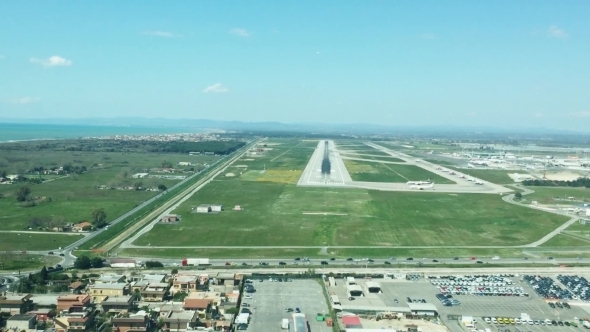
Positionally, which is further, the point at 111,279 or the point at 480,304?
the point at 111,279

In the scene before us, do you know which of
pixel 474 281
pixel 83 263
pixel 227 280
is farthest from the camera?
pixel 83 263

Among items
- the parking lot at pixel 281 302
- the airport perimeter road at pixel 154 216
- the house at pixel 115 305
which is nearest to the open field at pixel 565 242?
the parking lot at pixel 281 302

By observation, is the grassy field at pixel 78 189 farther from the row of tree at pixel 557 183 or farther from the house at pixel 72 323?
the row of tree at pixel 557 183

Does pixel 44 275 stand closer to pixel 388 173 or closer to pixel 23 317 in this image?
pixel 23 317

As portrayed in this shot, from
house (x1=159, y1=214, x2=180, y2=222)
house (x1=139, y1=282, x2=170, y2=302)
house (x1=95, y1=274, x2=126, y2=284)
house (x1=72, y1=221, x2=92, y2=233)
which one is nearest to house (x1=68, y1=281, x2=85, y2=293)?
house (x1=95, y1=274, x2=126, y2=284)

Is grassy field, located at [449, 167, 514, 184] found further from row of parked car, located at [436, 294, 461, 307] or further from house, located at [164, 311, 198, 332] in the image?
house, located at [164, 311, 198, 332]

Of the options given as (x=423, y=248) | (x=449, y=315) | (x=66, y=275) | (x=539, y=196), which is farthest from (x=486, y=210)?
(x=66, y=275)

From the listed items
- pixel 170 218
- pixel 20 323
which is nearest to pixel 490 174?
pixel 170 218
